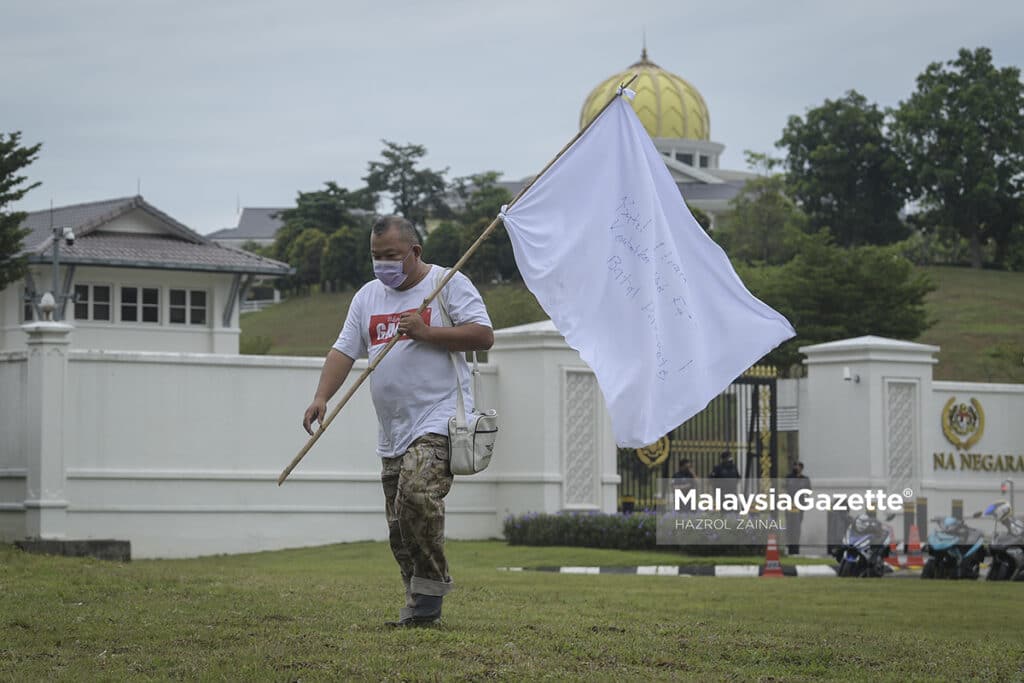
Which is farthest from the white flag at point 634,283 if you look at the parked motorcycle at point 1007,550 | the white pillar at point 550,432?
the white pillar at point 550,432

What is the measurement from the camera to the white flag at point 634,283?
9.02 m

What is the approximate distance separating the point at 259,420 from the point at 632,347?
13405 mm

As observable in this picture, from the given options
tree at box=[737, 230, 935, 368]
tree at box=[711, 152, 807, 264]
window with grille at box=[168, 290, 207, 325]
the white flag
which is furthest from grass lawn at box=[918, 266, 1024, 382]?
the white flag

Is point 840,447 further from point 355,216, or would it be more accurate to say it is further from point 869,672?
point 355,216

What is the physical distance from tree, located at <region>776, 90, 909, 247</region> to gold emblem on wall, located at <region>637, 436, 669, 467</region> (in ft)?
190

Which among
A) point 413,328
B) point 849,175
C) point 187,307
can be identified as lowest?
point 413,328

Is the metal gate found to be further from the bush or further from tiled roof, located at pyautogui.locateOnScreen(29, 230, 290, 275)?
tiled roof, located at pyautogui.locateOnScreen(29, 230, 290, 275)

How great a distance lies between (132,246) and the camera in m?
42.3

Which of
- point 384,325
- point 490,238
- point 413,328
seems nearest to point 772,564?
point 384,325

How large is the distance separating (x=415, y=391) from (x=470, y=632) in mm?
1270

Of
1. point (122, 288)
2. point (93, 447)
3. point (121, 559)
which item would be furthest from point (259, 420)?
point (122, 288)

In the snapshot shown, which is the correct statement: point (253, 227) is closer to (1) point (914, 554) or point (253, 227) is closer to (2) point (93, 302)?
(2) point (93, 302)

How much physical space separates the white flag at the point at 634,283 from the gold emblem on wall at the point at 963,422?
18.0 metres

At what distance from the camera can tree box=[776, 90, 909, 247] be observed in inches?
3184
